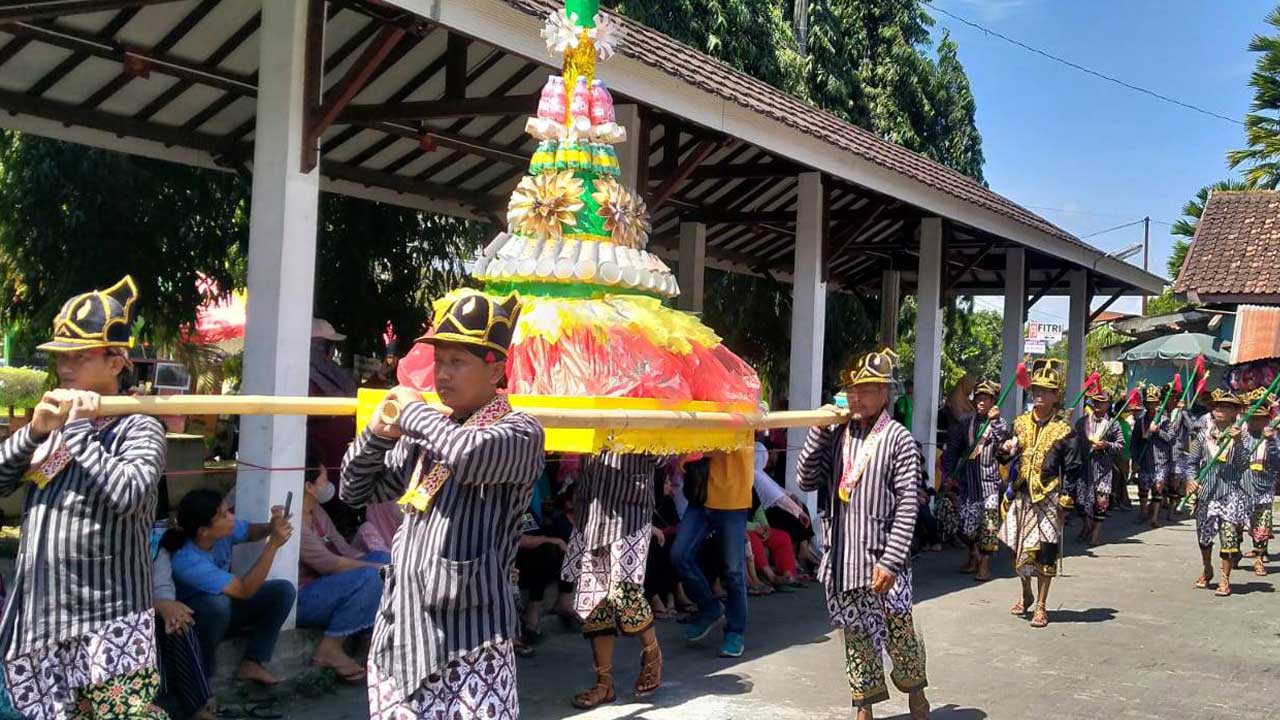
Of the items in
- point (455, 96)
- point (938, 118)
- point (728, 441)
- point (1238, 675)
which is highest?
point (938, 118)

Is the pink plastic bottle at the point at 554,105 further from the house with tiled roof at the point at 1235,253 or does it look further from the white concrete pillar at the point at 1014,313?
the house with tiled roof at the point at 1235,253

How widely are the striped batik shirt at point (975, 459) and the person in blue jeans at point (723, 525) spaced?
383cm

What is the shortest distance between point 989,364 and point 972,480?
100 ft

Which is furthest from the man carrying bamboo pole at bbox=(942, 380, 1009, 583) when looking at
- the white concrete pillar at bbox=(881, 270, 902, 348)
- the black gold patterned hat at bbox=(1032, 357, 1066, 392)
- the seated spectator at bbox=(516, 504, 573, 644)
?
the white concrete pillar at bbox=(881, 270, 902, 348)

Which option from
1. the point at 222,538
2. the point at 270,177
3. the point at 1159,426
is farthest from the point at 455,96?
the point at 1159,426

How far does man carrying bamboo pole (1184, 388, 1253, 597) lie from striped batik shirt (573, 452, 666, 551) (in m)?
6.87

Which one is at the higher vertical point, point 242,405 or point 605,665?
point 242,405

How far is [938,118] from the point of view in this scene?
29672 millimetres

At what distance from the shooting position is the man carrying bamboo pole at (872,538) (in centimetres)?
599

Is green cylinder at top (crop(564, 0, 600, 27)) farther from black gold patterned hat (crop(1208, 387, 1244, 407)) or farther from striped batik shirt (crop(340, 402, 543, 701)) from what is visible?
black gold patterned hat (crop(1208, 387, 1244, 407))

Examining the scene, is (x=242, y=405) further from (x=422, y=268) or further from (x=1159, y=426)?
(x=1159, y=426)

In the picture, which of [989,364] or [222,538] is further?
[989,364]

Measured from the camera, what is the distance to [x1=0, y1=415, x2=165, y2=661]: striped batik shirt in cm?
416

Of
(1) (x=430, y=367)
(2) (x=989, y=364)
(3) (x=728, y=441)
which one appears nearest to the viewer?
(1) (x=430, y=367)
